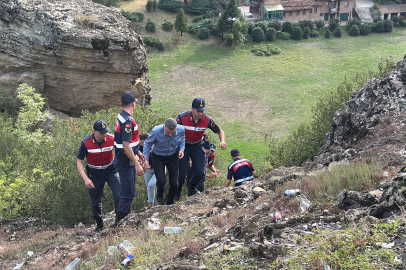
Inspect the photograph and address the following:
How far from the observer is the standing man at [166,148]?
937 cm

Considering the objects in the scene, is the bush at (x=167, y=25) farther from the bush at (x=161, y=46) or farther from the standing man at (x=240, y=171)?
the standing man at (x=240, y=171)

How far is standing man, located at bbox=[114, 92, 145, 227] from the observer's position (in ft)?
27.7

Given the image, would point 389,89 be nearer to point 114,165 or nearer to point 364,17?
point 114,165

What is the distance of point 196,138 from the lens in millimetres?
10312

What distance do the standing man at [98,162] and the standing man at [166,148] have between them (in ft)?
Result: 2.75

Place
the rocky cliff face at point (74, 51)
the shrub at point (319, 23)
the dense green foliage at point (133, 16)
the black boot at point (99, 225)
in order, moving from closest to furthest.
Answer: the black boot at point (99, 225) < the rocky cliff face at point (74, 51) < the dense green foliage at point (133, 16) < the shrub at point (319, 23)

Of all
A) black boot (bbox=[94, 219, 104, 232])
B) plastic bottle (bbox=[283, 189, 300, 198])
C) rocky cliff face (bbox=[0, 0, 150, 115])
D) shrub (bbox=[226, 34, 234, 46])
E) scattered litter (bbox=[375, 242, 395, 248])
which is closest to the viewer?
scattered litter (bbox=[375, 242, 395, 248])

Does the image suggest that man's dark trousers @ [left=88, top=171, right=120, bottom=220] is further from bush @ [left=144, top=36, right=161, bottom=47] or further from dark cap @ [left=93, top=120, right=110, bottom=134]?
bush @ [left=144, top=36, right=161, bottom=47]

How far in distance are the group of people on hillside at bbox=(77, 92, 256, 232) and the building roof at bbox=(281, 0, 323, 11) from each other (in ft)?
177

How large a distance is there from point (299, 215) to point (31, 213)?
28.6ft

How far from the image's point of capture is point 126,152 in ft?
27.8

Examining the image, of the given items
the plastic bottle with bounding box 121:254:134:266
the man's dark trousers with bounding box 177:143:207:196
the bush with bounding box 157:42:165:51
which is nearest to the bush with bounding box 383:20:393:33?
the bush with bounding box 157:42:165:51

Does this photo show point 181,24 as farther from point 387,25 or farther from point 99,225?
point 99,225

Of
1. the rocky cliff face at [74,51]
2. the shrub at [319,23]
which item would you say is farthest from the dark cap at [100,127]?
the shrub at [319,23]
